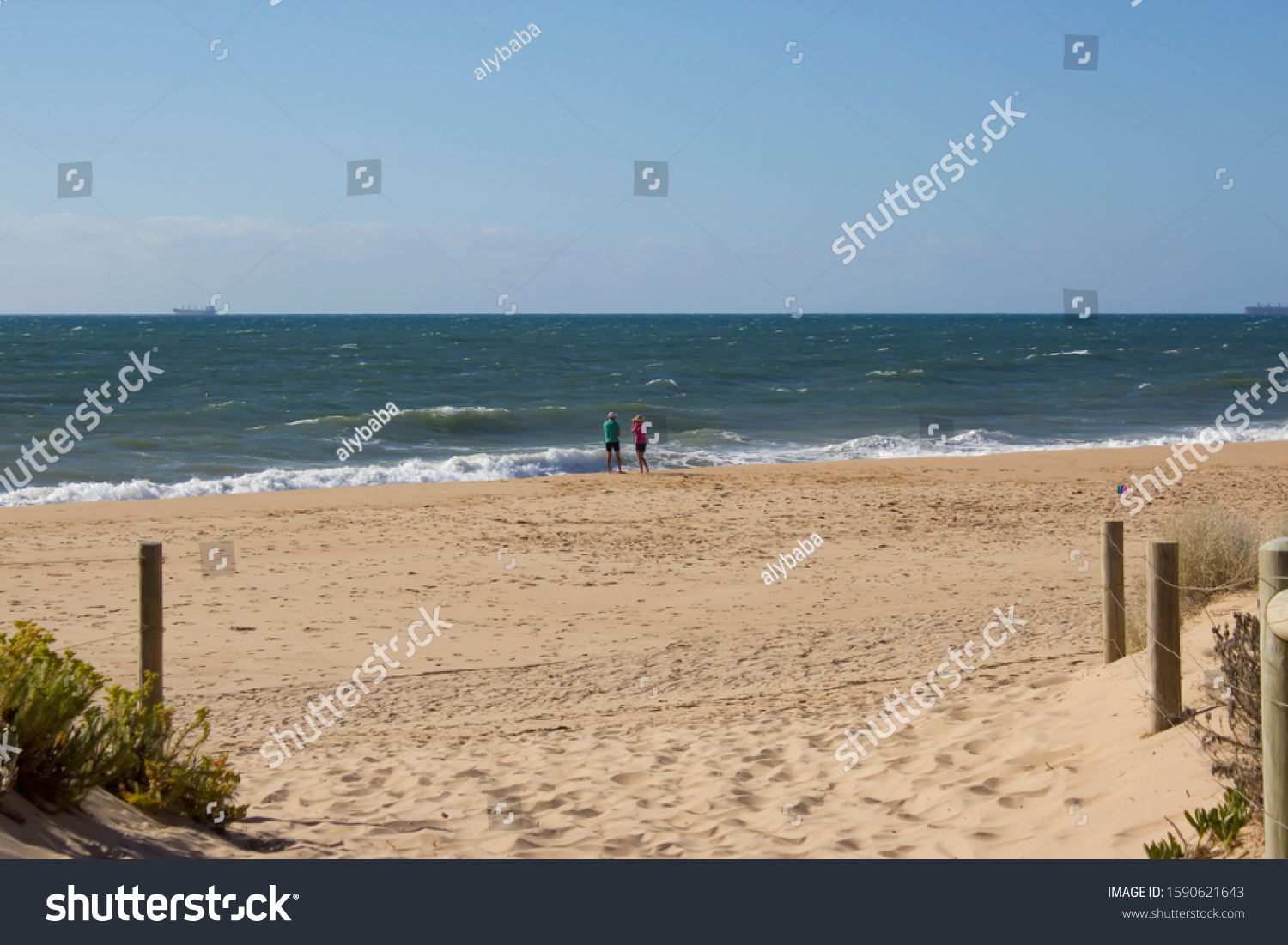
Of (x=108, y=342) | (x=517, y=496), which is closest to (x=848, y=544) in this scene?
(x=517, y=496)

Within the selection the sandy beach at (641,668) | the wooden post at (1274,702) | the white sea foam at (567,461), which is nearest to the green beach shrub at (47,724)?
the sandy beach at (641,668)

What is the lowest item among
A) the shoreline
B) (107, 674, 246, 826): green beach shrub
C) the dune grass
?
(107, 674, 246, 826): green beach shrub

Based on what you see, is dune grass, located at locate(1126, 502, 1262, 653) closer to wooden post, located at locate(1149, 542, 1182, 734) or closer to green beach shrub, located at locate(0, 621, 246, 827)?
wooden post, located at locate(1149, 542, 1182, 734)

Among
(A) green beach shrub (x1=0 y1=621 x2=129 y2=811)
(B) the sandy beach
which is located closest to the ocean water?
(B) the sandy beach

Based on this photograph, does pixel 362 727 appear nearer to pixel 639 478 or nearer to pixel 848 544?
pixel 848 544

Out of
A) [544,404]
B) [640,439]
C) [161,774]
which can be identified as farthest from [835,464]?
[161,774]

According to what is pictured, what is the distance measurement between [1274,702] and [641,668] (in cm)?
612

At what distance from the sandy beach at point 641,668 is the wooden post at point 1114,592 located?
0.80 ft

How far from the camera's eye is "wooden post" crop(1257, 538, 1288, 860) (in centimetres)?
350

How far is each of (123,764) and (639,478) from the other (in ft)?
55.2

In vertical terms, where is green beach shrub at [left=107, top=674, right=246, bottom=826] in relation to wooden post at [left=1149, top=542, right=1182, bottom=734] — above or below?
below

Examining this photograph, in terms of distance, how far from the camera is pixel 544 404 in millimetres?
39938

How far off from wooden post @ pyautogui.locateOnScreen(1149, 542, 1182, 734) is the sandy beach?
199 millimetres

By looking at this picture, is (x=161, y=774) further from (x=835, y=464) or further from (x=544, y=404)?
(x=544, y=404)
